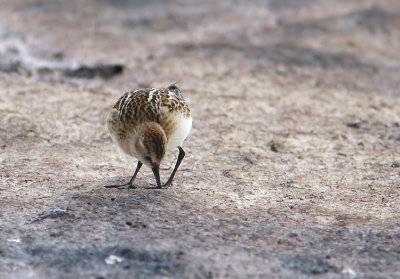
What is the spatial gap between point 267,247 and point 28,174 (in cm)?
322

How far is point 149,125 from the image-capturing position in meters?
5.78

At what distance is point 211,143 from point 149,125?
2.32m

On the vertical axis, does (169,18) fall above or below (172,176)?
above

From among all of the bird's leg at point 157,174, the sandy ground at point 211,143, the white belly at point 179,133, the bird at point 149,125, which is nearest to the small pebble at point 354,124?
the sandy ground at point 211,143

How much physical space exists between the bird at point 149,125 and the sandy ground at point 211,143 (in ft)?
1.58

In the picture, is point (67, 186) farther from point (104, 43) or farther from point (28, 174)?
point (104, 43)

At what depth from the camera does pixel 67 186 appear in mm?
6301

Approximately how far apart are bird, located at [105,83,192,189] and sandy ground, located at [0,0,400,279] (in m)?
0.48

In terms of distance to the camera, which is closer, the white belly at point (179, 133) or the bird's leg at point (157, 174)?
the bird's leg at point (157, 174)

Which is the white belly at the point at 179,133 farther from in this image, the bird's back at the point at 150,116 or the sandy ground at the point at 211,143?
the sandy ground at the point at 211,143

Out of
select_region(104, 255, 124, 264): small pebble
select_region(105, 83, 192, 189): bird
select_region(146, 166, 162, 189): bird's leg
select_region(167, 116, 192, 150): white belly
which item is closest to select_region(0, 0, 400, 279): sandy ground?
select_region(104, 255, 124, 264): small pebble

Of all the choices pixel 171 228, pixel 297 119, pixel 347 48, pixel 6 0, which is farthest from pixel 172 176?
pixel 6 0

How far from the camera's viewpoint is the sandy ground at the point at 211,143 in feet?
16.0

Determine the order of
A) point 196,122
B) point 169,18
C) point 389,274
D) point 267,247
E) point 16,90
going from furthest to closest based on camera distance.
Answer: point 169,18 < point 16,90 < point 196,122 < point 267,247 < point 389,274
